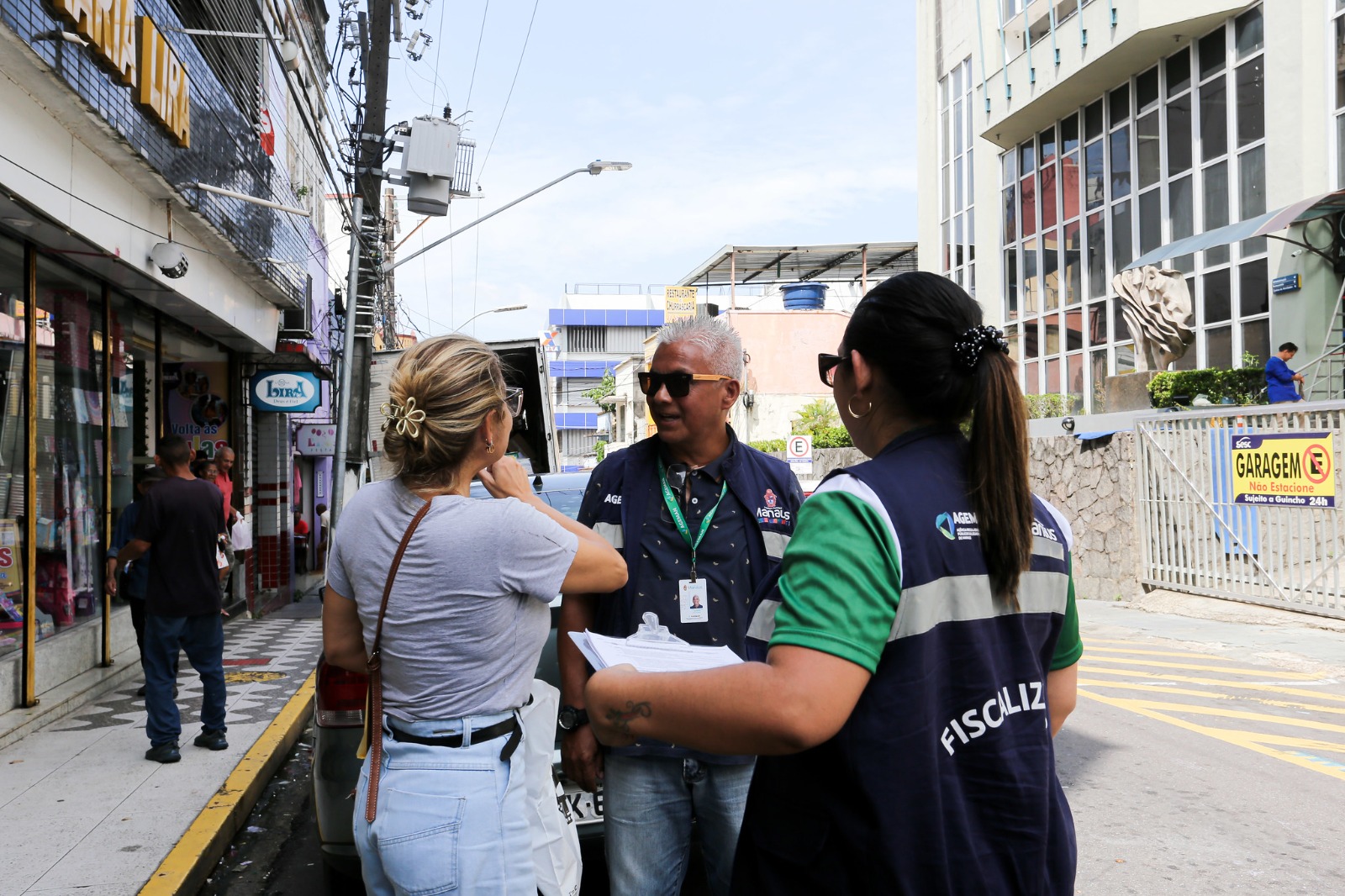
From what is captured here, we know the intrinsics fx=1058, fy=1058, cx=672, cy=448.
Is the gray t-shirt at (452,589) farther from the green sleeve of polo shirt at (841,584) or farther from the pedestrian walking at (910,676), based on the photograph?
the green sleeve of polo shirt at (841,584)

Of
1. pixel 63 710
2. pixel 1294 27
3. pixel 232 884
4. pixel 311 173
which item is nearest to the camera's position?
pixel 232 884

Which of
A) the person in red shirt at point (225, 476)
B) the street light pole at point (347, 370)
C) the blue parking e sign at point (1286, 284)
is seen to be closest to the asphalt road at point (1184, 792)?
the person in red shirt at point (225, 476)

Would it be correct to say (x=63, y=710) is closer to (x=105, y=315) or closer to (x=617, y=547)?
(x=105, y=315)

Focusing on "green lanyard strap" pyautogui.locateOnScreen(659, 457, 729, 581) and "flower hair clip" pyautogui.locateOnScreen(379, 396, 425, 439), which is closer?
"flower hair clip" pyautogui.locateOnScreen(379, 396, 425, 439)

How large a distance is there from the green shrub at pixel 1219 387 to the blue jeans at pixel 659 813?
581 inches

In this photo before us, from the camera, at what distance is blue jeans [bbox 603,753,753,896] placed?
2.62 metres

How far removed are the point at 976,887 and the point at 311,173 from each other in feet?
76.2

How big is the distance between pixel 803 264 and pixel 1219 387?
83.7ft

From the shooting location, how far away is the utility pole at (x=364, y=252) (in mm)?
13078

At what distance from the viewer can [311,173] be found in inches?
879

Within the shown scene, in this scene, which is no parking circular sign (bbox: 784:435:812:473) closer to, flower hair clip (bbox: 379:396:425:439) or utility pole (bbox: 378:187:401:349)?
utility pole (bbox: 378:187:401:349)

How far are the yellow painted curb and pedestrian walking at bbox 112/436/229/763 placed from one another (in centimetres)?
35

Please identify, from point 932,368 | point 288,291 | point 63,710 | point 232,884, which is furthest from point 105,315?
point 932,368

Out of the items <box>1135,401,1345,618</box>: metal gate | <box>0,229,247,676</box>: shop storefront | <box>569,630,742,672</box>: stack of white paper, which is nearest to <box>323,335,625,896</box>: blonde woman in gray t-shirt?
<box>569,630,742,672</box>: stack of white paper
